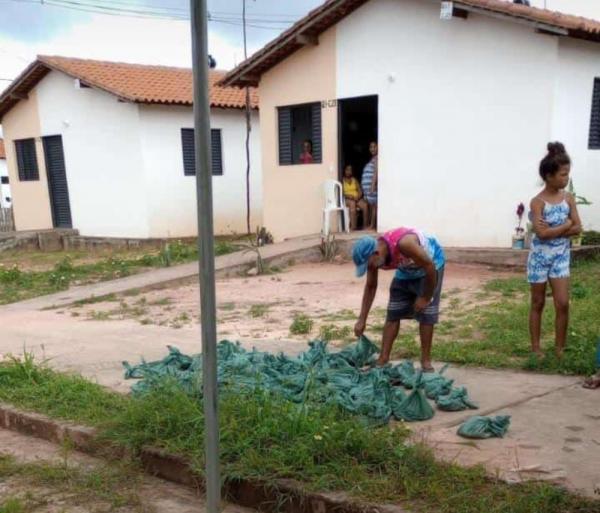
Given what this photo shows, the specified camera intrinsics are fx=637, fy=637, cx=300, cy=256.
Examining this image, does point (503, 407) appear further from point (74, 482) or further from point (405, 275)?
point (74, 482)

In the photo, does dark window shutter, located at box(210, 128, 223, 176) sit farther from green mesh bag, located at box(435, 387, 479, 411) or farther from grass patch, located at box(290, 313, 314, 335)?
green mesh bag, located at box(435, 387, 479, 411)

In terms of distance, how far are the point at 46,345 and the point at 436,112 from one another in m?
7.05

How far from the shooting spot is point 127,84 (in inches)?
614

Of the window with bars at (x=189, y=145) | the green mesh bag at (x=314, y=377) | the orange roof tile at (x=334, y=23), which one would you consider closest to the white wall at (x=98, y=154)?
the window with bars at (x=189, y=145)

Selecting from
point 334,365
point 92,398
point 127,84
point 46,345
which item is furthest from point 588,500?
point 127,84

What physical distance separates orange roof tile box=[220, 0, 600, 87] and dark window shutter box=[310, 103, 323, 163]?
1.16 metres

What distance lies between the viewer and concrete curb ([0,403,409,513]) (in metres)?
2.75

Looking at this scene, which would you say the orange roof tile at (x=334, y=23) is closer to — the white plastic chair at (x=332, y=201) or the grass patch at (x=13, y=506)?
the white plastic chair at (x=332, y=201)

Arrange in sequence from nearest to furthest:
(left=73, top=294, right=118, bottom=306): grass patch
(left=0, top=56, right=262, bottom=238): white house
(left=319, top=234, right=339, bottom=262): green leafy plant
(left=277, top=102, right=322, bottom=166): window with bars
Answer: (left=73, top=294, right=118, bottom=306): grass patch → (left=319, top=234, right=339, bottom=262): green leafy plant → (left=277, top=102, right=322, bottom=166): window with bars → (left=0, top=56, right=262, bottom=238): white house

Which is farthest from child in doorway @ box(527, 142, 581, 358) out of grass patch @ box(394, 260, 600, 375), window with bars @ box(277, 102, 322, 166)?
window with bars @ box(277, 102, 322, 166)

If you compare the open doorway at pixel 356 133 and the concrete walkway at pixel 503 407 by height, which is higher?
the open doorway at pixel 356 133

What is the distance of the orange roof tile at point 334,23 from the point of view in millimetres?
8867

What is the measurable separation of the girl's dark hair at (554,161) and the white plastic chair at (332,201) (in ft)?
25.1

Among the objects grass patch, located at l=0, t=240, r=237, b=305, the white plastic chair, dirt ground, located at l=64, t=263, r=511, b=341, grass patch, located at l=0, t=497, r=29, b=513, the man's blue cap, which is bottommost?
grass patch, located at l=0, t=240, r=237, b=305
